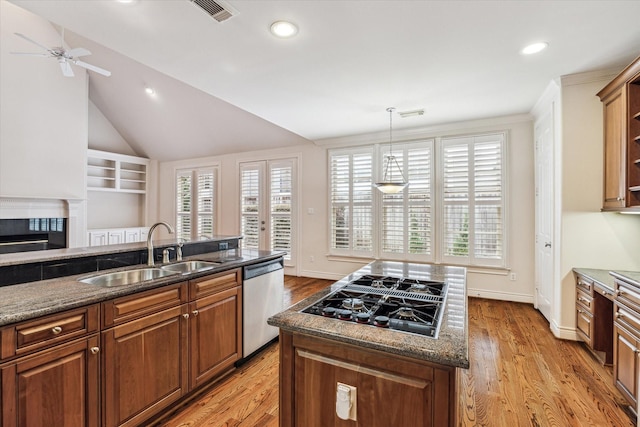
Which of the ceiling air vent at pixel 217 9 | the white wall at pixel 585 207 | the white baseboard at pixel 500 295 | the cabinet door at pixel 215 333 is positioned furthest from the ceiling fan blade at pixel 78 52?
the white baseboard at pixel 500 295

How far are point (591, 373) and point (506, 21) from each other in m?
2.81

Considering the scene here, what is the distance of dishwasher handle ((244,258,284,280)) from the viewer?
2511 mm

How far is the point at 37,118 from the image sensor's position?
4766 millimetres

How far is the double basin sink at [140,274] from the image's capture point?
77.0 inches

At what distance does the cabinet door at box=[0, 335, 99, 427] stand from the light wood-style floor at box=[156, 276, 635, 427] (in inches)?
23.1

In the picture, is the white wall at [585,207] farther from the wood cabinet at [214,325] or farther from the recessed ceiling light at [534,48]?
the wood cabinet at [214,325]

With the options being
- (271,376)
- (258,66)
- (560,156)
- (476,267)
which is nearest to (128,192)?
(258,66)

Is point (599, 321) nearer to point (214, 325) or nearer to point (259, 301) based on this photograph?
point (259, 301)

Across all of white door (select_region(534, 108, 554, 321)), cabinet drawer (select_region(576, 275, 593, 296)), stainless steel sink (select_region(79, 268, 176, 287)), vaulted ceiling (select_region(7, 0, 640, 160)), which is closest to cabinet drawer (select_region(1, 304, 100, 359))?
stainless steel sink (select_region(79, 268, 176, 287))

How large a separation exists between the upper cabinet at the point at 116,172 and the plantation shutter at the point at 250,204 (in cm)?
298

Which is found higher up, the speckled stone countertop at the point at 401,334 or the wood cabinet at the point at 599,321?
the speckled stone countertop at the point at 401,334

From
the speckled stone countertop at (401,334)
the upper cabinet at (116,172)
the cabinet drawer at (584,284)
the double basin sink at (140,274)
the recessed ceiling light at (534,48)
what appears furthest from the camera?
the upper cabinet at (116,172)

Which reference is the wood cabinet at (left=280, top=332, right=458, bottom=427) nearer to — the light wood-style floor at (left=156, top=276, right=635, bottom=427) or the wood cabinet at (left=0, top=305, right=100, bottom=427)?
the light wood-style floor at (left=156, top=276, right=635, bottom=427)

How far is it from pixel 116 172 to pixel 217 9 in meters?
6.33
